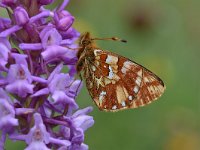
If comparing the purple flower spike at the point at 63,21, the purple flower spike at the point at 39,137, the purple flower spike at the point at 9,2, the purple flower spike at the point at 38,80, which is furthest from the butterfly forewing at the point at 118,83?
the purple flower spike at the point at 9,2

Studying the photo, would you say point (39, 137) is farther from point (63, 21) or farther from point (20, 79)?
point (63, 21)

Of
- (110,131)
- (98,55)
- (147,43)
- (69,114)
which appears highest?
(98,55)

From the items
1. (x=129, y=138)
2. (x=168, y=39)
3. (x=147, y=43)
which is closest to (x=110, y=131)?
(x=129, y=138)

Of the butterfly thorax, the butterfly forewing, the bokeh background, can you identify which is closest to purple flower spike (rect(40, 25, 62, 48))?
the butterfly thorax

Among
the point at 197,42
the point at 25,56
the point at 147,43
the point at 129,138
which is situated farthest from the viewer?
the point at 197,42

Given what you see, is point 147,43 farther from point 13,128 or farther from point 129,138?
point 13,128

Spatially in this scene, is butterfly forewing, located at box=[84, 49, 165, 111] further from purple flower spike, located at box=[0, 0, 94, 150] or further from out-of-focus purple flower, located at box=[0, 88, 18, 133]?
out-of-focus purple flower, located at box=[0, 88, 18, 133]

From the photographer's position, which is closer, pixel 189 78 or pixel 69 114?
pixel 69 114

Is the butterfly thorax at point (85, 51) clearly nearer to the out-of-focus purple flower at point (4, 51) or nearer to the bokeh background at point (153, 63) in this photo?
the out-of-focus purple flower at point (4, 51)
